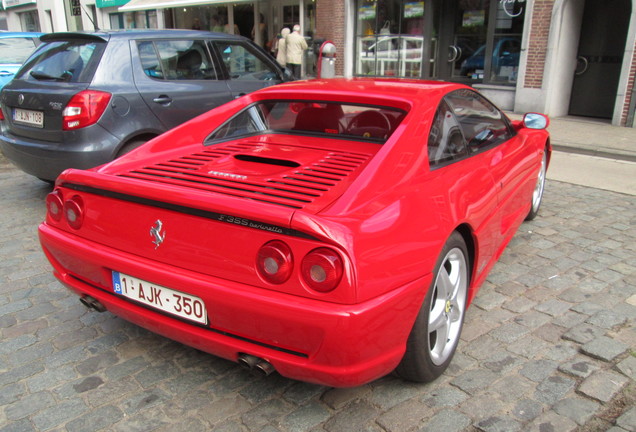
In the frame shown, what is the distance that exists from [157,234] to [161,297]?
281mm

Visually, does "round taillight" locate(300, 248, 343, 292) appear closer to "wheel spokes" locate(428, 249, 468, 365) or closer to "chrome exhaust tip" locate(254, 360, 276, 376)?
"chrome exhaust tip" locate(254, 360, 276, 376)

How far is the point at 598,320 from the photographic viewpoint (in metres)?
3.29

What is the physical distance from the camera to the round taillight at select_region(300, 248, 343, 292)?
199 centimetres

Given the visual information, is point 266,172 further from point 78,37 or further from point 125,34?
point 78,37

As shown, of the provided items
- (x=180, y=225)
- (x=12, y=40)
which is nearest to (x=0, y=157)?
(x=12, y=40)

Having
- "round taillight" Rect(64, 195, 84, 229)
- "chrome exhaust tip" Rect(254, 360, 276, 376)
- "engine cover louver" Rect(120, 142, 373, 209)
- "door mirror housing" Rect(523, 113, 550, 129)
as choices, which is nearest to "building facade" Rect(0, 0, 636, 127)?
"door mirror housing" Rect(523, 113, 550, 129)

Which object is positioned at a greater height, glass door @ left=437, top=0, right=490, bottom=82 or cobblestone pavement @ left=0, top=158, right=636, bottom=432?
glass door @ left=437, top=0, right=490, bottom=82

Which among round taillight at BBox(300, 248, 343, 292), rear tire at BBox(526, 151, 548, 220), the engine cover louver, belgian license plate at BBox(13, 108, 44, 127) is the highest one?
the engine cover louver

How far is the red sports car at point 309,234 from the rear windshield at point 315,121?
11mm

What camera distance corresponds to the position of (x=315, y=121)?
3.34m

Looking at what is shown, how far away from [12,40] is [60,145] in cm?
563

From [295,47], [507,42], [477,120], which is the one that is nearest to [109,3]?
[295,47]

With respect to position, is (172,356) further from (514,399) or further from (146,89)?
(146,89)

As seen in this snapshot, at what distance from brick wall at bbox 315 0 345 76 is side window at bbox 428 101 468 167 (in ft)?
43.6
